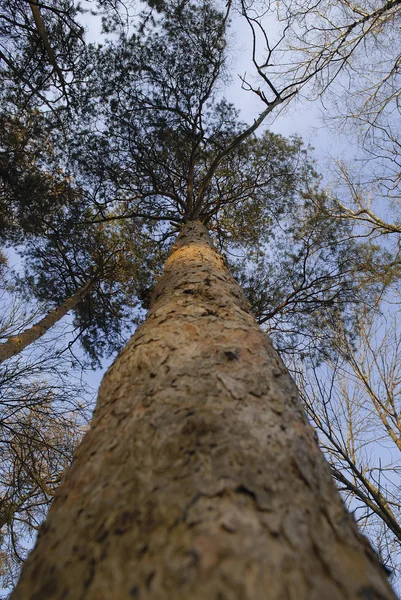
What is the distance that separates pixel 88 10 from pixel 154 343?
632 cm

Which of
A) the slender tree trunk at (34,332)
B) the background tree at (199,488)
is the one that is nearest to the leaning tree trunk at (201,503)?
the background tree at (199,488)

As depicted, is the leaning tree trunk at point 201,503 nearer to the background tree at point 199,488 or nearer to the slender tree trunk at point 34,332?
the background tree at point 199,488

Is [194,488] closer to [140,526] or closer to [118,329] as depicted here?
[140,526]

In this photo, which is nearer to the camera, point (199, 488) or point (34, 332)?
point (199, 488)

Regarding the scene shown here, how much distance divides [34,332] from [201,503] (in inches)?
209

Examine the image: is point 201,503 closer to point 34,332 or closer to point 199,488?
point 199,488

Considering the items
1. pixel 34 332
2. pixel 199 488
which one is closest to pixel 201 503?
pixel 199 488

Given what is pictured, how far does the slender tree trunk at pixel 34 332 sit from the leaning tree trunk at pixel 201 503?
402 centimetres


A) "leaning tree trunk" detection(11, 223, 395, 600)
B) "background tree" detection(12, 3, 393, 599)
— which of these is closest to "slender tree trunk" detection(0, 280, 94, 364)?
"background tree" detection(12, 3, 393, 599)

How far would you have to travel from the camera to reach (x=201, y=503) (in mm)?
675

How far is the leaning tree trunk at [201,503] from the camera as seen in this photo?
1.79 feet

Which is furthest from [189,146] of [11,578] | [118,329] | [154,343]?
[11,578]

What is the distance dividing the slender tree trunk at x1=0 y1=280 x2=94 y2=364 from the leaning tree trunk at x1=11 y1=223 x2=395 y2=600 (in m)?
4.02

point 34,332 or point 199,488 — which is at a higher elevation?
point 34,332
